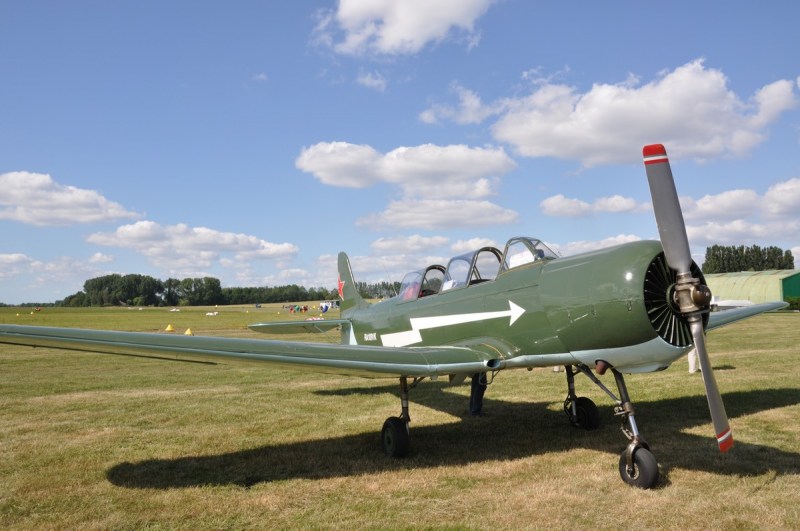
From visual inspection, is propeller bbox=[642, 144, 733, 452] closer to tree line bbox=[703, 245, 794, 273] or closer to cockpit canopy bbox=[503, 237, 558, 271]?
cockpit canopy bbox=[503, 237, 558, 271]

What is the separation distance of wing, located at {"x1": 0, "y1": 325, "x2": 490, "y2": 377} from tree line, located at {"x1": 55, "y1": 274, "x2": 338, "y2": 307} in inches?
4630

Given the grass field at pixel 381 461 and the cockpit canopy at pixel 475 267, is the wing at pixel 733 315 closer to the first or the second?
the grass field at pixel 381 461

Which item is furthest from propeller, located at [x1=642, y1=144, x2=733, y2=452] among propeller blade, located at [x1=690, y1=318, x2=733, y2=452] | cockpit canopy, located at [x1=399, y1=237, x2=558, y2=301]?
cockpit canopy, located at [x1=399, y1=237, x2=558, y2=301]

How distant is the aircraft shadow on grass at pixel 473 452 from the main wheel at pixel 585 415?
104 millimetres

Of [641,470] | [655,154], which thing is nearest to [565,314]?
[641,470]

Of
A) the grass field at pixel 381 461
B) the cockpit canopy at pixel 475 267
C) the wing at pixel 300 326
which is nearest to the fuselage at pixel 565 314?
the cockpit canopy at pixel 475 267

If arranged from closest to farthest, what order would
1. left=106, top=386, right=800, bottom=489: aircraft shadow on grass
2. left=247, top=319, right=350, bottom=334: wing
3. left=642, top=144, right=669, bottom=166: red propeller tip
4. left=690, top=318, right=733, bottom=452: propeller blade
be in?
left=690, top=318, right=733, bottom=452: propeller blade, left=642, top=144, right=669, bottom=166: red propeller tip, left=106, top=386, right=800, bottom=489: aircraft shadow on grass, left=247, top=319, right=350, bottom=334: wing

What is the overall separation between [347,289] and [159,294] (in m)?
127

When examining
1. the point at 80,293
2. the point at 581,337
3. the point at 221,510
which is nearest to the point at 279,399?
the point at 221,510

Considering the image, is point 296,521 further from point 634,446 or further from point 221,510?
point 634,446

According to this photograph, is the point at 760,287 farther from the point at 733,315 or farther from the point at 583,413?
the point at 583,413

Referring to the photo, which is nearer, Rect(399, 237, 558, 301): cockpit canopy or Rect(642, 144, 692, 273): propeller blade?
Rect(642, 144, 692, 273): propeller blade

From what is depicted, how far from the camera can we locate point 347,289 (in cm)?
1196

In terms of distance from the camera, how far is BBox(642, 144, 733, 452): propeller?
445 cm
